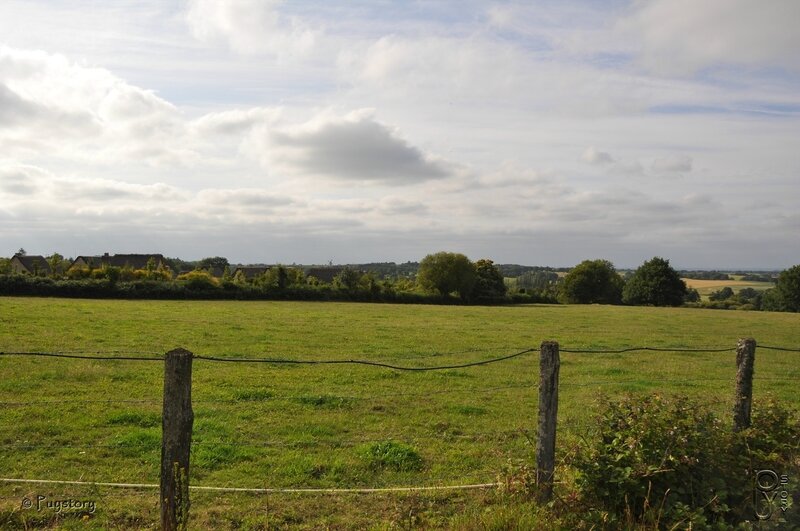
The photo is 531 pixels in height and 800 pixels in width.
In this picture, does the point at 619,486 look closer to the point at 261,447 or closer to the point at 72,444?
the point at 261,447

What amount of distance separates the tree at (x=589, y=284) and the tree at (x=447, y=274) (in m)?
23.6

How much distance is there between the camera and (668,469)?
548 centimetres

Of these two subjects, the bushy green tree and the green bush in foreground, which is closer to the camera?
the green bush in foreground

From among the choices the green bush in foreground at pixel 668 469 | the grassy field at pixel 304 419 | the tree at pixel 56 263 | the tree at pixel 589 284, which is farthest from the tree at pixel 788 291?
the tree at pixel 56 263

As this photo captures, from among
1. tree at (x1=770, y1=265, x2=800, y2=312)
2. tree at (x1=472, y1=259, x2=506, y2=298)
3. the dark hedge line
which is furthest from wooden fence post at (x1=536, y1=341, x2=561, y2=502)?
tree at (x1=770, y1=265, x2=800, y2=312)

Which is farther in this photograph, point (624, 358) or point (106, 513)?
point (624, 358)

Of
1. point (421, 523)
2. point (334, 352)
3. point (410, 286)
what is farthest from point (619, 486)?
point (410, 286)

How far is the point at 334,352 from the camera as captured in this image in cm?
→ 2048

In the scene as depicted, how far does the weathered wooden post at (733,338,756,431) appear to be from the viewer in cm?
701

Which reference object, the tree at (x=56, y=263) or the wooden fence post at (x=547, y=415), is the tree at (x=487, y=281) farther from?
the wooden fence post at (x=547, y=415)

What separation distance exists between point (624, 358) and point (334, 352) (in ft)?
36.8

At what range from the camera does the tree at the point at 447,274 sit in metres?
77.9

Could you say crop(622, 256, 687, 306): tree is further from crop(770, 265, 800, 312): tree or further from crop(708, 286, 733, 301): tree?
crop(708, 286, 733, 301): tree

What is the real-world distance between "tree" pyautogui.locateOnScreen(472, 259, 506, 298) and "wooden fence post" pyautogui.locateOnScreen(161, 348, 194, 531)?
3024 inches
